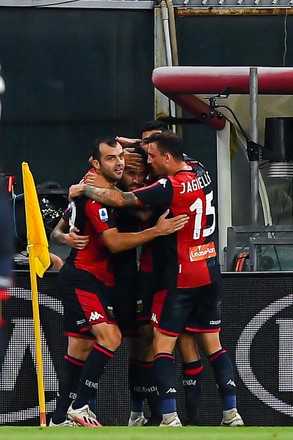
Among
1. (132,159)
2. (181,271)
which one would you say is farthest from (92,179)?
(181,271)

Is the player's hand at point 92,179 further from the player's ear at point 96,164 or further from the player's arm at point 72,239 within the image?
the player's arm at point 72,239

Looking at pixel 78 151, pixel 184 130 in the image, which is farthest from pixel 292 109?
pixel 78 151

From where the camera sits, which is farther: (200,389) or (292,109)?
(292,109)

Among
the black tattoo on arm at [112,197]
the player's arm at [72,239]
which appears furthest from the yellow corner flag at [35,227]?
the black tattoo on arm at [112,197]

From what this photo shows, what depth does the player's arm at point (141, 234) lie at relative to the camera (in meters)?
8.24

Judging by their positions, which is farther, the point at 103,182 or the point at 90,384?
the point at 103,182

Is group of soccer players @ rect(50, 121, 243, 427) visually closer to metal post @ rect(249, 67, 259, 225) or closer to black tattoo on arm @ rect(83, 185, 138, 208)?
black tattoo on arm @ rect(83, 185, 138, 208)

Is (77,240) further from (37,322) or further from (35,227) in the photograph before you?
(37,322)

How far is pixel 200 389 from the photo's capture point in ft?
28.2

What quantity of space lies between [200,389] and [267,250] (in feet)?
5.19

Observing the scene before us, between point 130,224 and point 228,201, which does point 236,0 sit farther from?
point 130,224

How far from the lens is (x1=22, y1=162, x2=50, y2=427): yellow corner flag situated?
8430mm

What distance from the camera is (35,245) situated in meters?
8.50

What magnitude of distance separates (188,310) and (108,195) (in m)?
0.95
